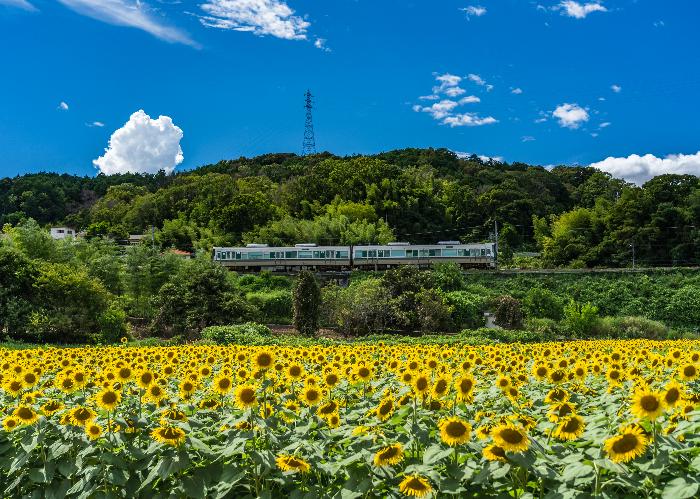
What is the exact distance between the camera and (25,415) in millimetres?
3369

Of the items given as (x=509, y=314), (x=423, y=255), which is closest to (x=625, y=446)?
(x=509, y=314)

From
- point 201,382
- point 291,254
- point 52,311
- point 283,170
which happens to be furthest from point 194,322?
point 283,170

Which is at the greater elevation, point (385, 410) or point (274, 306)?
point (385, 410)

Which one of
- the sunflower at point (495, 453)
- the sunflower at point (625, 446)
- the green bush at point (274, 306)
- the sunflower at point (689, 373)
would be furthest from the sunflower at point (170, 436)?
the green bush at point (274, 306)

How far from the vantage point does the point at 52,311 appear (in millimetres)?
21688

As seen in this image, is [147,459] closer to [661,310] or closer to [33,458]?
[33,458]

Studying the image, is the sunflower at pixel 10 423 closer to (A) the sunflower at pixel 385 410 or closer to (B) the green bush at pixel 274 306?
(A) the sunflower at pixel 385 410

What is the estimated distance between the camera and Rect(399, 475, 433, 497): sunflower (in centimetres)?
245

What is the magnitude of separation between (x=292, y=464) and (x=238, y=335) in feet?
62.4

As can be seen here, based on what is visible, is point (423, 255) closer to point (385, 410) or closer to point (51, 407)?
point (51, 407)

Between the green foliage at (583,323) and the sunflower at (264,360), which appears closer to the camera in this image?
the sunflower at (264,360)

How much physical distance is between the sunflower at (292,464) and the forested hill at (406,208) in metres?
44.9

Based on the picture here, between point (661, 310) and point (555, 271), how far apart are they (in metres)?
7.08

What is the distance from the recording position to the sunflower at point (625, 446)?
2408 millimetres
